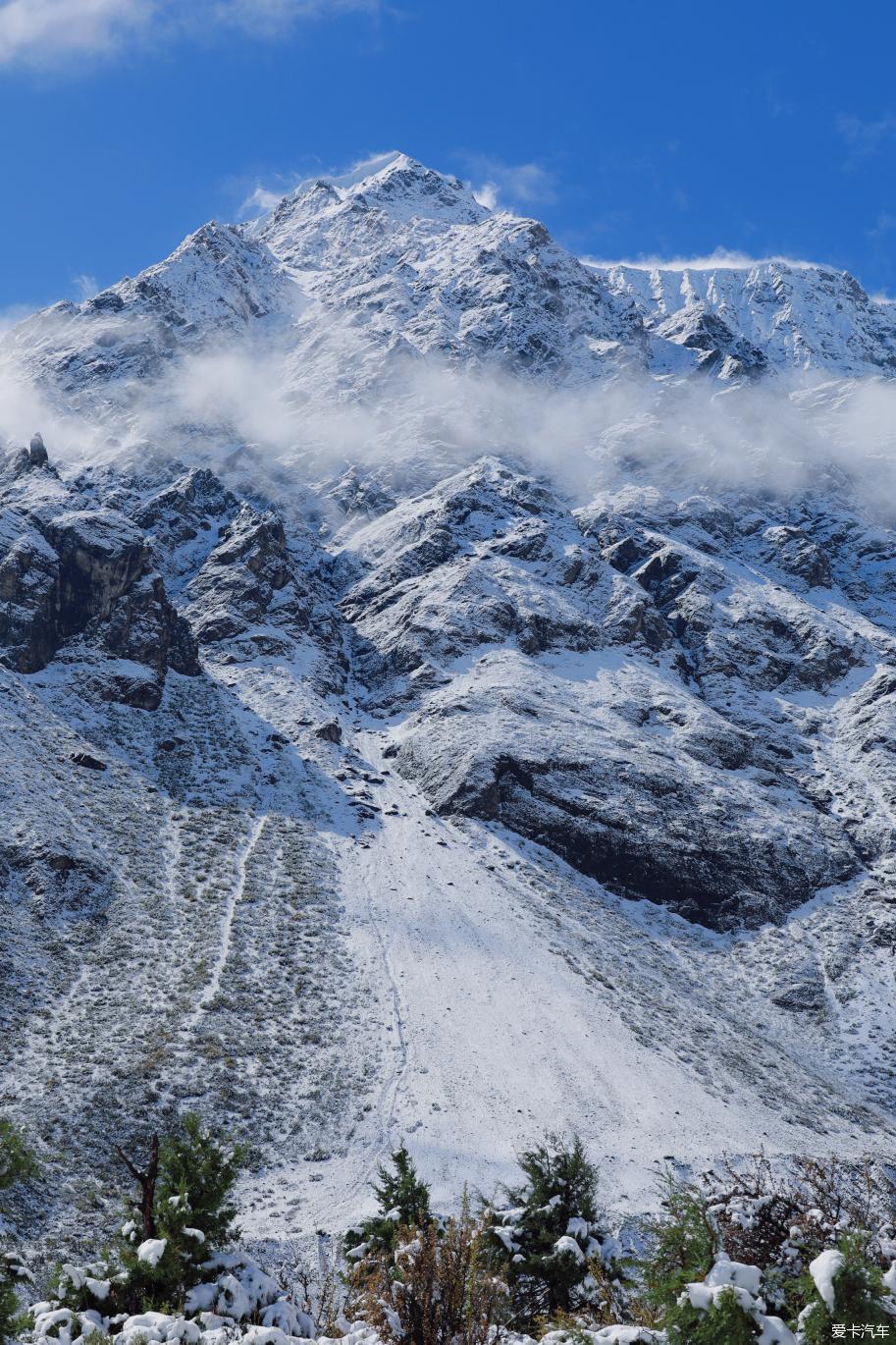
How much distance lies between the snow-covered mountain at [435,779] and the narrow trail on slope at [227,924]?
301mm

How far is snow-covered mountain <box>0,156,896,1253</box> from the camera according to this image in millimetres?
36656

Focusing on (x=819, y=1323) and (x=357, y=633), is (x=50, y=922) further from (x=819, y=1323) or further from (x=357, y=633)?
(x=357, y=633)

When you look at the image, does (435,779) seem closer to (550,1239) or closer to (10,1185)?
(550,1239)

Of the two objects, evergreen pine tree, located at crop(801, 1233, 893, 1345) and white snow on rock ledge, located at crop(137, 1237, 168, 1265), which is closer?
evergreen pine tree, located at crop(801, 1233, 893, 1345)

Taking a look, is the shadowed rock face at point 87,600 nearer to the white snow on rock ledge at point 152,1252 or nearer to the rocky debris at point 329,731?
the rocky debris at point 329,731

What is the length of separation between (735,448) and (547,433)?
32255 millimetres

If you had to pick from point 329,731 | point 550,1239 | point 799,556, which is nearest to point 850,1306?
point 550,1239

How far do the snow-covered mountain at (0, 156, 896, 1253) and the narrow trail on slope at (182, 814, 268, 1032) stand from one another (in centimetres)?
30

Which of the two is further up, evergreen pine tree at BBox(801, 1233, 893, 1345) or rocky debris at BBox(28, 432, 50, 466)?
rocky debris at BBox(28, 432, 50, 466)

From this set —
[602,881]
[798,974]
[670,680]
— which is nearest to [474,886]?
[602,881]

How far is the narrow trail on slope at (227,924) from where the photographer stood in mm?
38594

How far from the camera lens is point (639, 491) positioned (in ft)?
450

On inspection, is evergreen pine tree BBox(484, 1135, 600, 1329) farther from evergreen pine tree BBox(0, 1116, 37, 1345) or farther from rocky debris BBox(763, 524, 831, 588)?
rocky debris BBox(763, 524, 831, 588)

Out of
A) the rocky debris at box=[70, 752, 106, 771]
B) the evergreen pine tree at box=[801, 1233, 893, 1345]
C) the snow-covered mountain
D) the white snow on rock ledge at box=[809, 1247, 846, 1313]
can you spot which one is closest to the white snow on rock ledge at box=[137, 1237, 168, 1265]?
the evergreen pine tree at box=[801, 1233, 893, 1345]
